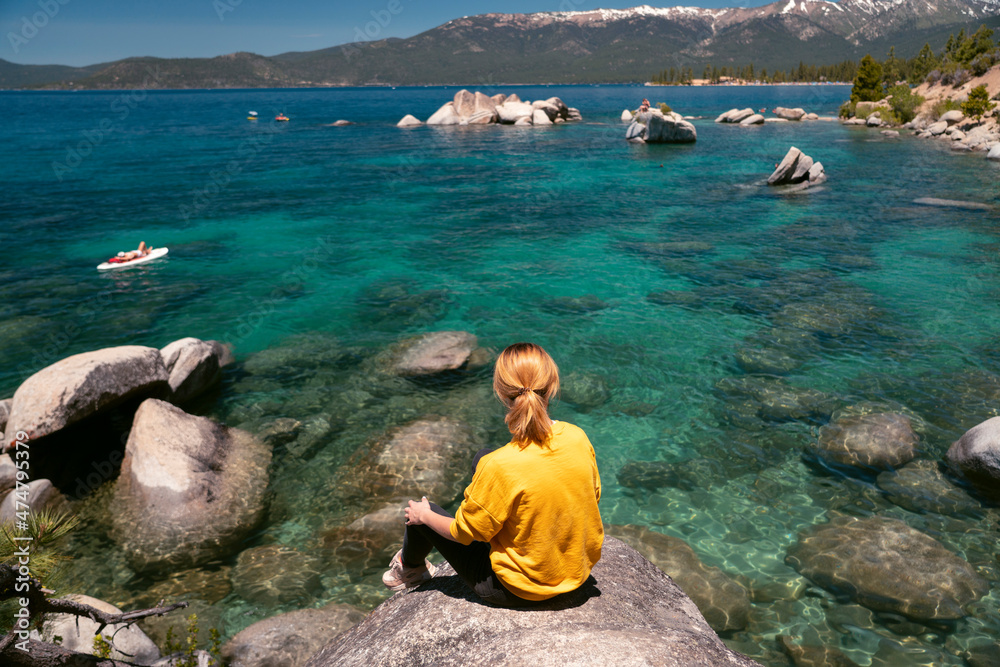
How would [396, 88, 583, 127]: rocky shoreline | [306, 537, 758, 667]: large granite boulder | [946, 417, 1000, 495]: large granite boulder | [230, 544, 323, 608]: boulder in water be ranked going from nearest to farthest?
1. [306, 537, 758, 667]: large granite boulder
2. [230, 544, 323, 608]: boulder in water
3. [946, 417, 1000, 495]: large granite boulder
4. [396, 88, 583, 127]: rocky shoreline

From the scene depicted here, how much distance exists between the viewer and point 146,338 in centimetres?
1415

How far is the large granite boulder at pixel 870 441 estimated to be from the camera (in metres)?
8.82

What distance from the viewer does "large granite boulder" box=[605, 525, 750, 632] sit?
20.9ft

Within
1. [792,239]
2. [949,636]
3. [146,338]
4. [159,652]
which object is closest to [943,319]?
[792,239]

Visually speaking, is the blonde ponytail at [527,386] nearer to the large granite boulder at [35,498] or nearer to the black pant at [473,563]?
the black pant at [473,563]

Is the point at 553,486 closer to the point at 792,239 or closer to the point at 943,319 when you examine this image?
the point at 943,319

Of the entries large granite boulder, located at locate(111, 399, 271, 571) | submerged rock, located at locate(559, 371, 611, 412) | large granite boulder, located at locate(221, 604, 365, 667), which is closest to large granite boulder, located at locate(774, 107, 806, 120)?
submerged rock, located at locate(559, 371, 611, 412)

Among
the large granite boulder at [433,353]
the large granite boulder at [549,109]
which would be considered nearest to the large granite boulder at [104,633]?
the large granite boulder at [433,353]

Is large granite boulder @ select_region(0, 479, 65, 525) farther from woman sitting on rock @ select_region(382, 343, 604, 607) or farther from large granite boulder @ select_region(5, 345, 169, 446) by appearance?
woman sitting on rock @ select_region(382, 343, 604, 607)

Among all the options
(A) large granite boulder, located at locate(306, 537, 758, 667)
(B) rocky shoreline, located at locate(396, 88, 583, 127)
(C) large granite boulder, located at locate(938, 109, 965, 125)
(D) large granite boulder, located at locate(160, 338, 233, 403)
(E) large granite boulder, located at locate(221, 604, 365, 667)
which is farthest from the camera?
(B) rocky shoreline, located at locate(396, 88, 583, 127)

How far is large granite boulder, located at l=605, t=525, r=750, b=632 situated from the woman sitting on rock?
291 cm

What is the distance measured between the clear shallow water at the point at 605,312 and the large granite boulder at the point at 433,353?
2.40 ft

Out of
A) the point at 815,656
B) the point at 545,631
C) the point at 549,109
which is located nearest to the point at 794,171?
the point at 815,656

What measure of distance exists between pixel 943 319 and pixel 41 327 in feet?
76.8
